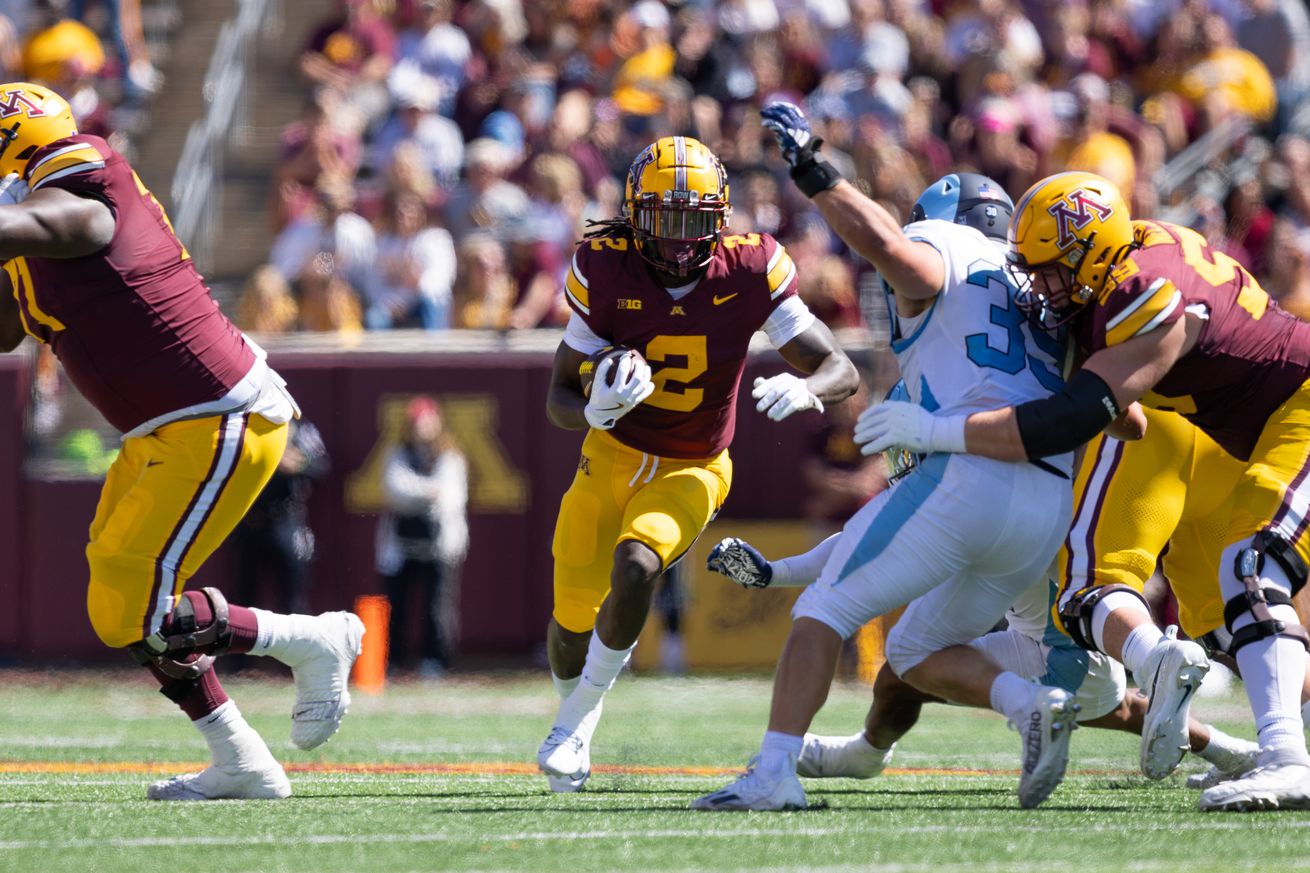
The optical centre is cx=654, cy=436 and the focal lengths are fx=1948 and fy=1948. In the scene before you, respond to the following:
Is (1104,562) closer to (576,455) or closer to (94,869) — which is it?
(94,869)

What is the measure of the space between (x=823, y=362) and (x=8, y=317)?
2.54 metres

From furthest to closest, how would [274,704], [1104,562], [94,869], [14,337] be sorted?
[274,704]
[14,337]
[1104,562]
[94,869]

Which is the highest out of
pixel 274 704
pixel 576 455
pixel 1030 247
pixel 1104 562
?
pixel 1030 247

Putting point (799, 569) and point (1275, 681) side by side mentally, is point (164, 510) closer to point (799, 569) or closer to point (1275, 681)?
point (799, 569)

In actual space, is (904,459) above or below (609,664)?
above

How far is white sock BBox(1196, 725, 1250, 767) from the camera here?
599 cm

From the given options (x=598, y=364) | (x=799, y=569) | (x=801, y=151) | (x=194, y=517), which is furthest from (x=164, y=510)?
(x=801, y=151)

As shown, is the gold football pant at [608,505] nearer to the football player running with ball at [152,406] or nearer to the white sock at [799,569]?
the white sock at [799,569]

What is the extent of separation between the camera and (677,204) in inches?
236

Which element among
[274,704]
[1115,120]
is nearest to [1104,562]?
[274,704]

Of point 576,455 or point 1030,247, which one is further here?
point 576,455

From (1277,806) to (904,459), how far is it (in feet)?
4.61

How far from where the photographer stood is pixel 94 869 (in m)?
4.24

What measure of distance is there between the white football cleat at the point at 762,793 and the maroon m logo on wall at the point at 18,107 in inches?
110
